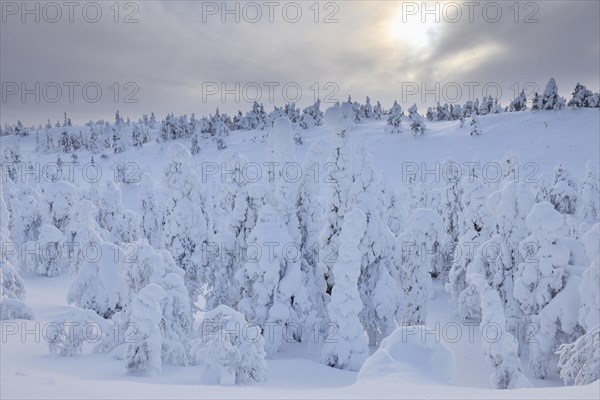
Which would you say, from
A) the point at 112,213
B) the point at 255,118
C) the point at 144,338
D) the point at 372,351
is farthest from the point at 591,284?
the point at 255,118

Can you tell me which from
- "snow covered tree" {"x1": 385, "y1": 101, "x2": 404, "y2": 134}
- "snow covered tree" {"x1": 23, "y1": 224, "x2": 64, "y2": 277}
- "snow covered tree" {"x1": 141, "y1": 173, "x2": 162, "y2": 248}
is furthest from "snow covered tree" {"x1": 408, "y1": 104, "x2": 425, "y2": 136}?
"snow covered tree" {"x1": 23, "y1": 224, "x2": 64, "y2": 277}

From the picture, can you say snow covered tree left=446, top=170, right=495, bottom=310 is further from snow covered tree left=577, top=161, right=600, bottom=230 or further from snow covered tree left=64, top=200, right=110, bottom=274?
snow covered tree left=64, top=200, right=110, bottom=274

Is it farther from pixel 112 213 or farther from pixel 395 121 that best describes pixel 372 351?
pixel 395 121

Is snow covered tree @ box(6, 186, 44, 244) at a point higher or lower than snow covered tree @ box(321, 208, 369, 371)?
higher

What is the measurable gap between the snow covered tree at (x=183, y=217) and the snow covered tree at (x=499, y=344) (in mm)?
13592

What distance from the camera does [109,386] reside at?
22.5ft

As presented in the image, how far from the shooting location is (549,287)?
19.5 metres

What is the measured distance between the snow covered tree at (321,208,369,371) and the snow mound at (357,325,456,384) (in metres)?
5.79

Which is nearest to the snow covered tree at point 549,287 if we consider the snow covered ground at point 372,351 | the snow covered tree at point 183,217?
the snow covered ground at point 372,351

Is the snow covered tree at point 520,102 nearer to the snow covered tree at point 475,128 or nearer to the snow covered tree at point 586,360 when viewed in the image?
the snow covered tree at point 475,128

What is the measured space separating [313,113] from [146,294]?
100 meters

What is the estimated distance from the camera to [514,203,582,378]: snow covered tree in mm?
18734

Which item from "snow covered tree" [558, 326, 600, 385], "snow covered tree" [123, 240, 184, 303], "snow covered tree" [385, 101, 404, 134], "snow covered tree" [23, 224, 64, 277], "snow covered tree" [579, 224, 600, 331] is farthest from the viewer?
"snow covered tree" [385, 101, 404, 134]

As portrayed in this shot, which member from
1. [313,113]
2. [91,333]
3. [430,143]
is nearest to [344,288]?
[91,333]
